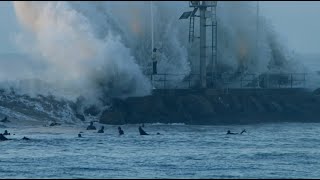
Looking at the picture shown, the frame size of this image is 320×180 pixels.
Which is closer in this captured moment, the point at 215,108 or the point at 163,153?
the point at 163,153

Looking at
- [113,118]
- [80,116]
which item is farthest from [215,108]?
[80,116]

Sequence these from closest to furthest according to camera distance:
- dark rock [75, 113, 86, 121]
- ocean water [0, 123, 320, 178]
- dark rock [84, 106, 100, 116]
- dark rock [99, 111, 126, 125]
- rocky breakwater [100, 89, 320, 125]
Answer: ocean water [0, 123, 320, 178]
dark rock [99, 111, 126, 125]
rocky breakwater [100, 89, 320, 125]
dark rock [75, 113, 86, 121]
dark rock [84, 106, 100, 116]

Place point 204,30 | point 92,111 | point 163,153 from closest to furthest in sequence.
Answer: point 163,153
point 92,111
point 204,30

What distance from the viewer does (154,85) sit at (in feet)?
277

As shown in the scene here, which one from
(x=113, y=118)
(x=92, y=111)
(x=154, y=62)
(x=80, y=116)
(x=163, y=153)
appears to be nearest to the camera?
(x=163, y=153)

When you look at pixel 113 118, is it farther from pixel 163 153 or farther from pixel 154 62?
pixel 163 153

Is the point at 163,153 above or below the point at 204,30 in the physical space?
below

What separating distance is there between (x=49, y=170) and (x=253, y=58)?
50.3 meters

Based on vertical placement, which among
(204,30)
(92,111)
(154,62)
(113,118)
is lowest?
(113,118)

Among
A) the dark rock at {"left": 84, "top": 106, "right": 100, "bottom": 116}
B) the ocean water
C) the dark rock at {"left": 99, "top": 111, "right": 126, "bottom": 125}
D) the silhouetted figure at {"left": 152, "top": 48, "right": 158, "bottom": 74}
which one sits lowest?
the ocean water

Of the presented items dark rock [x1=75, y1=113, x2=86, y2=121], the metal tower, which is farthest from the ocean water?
the metal tower

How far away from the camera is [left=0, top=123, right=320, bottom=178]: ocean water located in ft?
155

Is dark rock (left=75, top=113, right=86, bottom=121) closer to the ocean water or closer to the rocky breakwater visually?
the rocky breakwater

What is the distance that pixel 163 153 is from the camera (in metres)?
55.0
